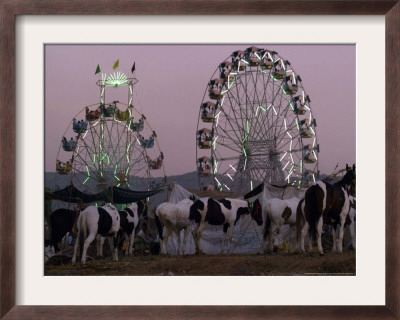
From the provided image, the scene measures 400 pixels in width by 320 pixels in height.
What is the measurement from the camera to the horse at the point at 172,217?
190 inches

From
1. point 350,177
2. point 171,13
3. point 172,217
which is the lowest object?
point 172,217

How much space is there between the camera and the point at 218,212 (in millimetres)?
4930

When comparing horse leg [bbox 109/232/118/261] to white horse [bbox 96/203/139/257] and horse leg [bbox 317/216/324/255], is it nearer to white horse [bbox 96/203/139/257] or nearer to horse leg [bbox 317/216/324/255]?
white horse [bbox 96/203/139/257]

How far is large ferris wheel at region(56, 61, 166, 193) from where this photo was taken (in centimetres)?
462

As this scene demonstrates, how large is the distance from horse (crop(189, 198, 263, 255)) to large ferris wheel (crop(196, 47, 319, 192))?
143mm

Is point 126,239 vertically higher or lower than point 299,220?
lower

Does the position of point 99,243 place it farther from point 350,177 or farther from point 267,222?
point 350,177

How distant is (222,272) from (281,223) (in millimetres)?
682

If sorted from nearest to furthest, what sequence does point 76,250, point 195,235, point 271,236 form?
1. point 76,250
2. point 271,236
3. point 195,235

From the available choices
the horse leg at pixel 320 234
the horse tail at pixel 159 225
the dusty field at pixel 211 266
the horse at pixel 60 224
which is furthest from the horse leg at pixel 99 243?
the horse leg at pixel 320 234

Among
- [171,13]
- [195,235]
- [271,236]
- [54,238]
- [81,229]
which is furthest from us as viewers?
[195,235]

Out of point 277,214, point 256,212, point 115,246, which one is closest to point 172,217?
point 115,246

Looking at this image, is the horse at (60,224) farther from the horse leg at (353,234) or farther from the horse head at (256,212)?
the horse leg at (353,234)

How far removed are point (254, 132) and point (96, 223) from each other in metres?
1.82
